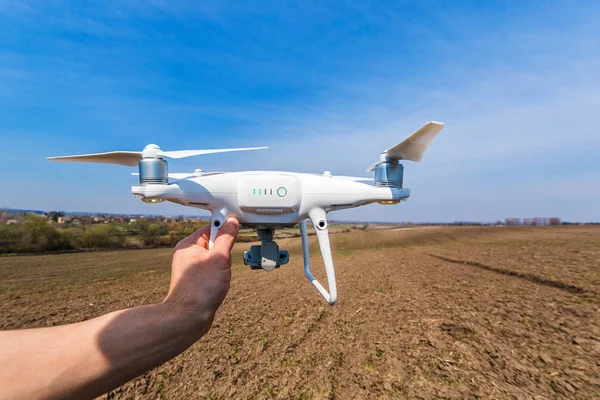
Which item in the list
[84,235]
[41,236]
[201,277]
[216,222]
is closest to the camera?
[201,277]

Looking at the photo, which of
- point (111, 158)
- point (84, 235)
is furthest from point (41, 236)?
point (111, 158)

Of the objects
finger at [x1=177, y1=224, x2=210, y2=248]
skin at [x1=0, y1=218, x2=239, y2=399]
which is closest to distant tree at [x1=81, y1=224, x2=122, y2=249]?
finger at [x1=177, y1=224, x2=210, y2=248]

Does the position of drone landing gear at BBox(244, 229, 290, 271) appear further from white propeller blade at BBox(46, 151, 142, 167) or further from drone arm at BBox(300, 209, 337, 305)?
white propeller blade at BBox(46, 151, 142, 167)

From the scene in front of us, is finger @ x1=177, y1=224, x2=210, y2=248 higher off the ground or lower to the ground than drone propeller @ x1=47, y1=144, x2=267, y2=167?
lower

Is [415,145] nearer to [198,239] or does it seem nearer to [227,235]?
[227,235]

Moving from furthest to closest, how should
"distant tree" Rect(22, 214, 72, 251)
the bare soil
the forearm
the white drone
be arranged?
"distant tree" Rect(22, 214, 72, 251) < the bare soil < the white drone < the forearm

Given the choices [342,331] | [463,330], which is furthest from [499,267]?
[342,331]

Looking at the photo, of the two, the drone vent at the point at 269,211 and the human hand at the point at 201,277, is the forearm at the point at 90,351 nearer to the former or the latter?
the human hand at the point at 201,277
